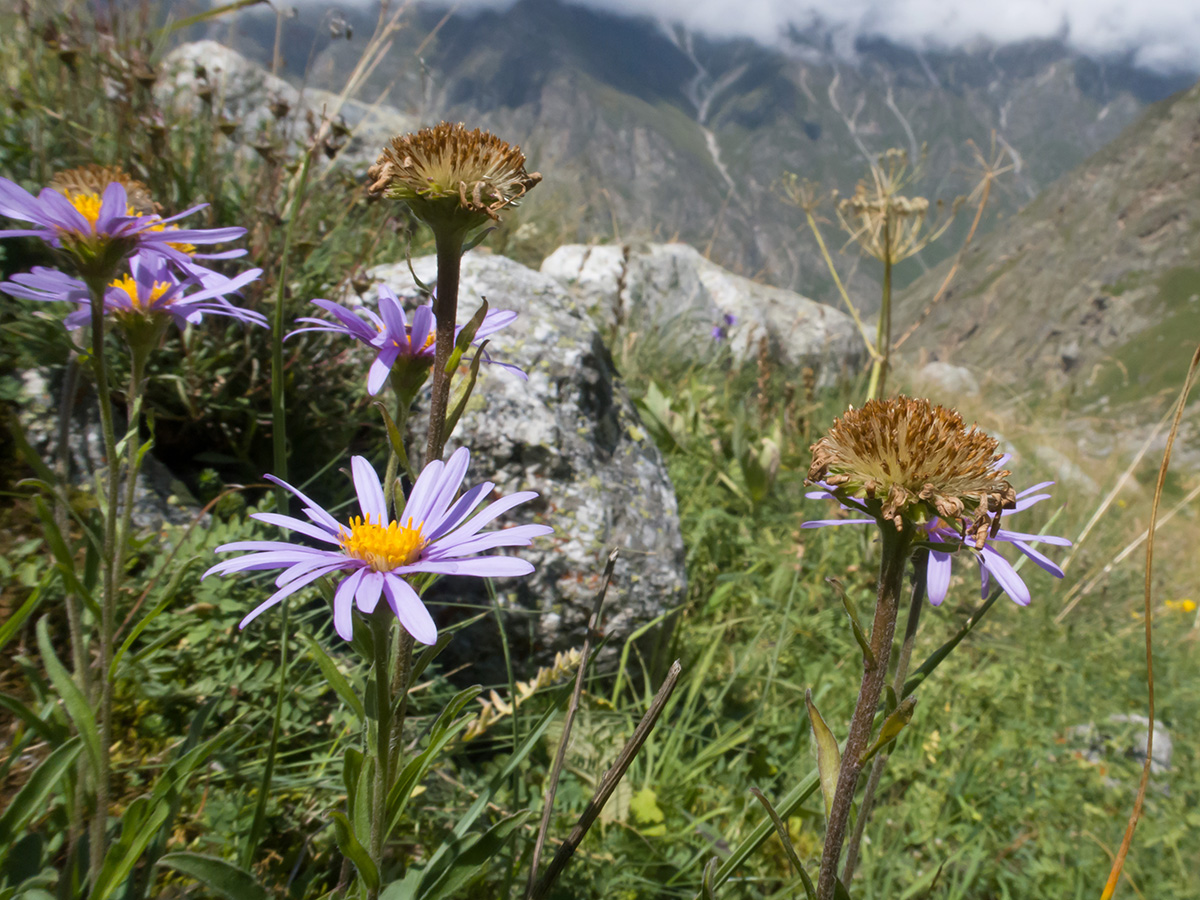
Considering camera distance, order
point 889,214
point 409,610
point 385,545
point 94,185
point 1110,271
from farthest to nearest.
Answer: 1. point 1110,271
2. point 889,214
3. point 94,185
4. point 385,545
5. point 409,610

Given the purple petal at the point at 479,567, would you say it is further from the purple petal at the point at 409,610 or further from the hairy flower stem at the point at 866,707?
the hairy flower stem at the point at 866,707

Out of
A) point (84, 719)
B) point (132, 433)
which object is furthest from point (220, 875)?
point (132, 433)

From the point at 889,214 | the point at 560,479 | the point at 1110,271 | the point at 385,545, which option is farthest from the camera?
the point at 1110,271

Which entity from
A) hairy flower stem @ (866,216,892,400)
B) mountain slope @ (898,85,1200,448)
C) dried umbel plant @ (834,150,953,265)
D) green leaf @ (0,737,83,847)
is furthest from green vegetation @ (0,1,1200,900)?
mountain slope @ (898,85,1200,448)

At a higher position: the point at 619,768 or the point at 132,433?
the point at 132,433

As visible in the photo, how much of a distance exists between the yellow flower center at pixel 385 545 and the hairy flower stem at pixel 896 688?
0.57 m

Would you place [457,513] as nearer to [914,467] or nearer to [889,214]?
[914,467]

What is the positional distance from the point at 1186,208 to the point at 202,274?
126 meters

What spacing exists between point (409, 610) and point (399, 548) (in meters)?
0.12

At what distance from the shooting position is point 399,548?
A: 0.76m

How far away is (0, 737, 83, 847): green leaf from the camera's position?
92 cm

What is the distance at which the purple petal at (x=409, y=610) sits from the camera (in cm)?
62

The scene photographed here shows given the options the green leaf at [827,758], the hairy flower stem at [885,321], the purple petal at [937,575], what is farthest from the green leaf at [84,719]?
the hairy flower stem at [885,321]

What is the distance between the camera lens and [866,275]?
14475cm
